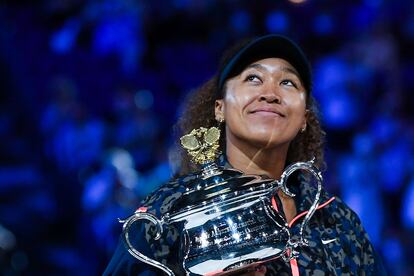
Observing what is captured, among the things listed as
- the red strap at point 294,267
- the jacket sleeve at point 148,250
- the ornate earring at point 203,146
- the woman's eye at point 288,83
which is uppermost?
the woman's eye at point 288,83

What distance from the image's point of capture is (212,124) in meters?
1.79

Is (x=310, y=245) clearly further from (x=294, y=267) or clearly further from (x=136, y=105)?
(x=136, y=105)

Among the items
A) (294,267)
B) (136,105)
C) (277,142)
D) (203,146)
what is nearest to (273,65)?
(277,142)

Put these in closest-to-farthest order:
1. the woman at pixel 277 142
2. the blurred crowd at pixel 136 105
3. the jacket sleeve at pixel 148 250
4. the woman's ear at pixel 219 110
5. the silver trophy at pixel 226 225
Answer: the silver trophy at pixel 226 225, the jacket sleeve at pixel 148 250, the woman at pixel 277 142, the woman's ear at pixel 219 110, the blurred crowd at pixel 136 105

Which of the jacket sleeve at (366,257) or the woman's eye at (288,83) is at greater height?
the woman's eye at (288,83)

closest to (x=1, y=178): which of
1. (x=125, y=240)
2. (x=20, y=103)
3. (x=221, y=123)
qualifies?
(x=20, y=103)

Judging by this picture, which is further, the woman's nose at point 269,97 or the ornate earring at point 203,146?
the woman's nose at point 269,97

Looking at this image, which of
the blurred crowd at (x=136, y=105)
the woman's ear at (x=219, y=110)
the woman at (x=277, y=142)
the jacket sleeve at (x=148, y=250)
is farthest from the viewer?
the blurred crowd at (x=136, y=105)

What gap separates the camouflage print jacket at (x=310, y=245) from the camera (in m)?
1.50

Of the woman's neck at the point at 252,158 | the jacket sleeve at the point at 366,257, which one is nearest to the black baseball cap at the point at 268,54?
the woman's neck at the point at 252,158

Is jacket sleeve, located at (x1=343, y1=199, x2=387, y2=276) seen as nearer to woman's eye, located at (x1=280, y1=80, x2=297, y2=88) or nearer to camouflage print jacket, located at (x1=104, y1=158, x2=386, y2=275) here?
camouflage print jacket, located at (x1=104, y1=158, x2=386, y2=275)

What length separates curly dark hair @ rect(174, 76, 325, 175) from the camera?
1783mm

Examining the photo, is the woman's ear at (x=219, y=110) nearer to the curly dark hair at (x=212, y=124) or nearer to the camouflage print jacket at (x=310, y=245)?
the curly dark hair at (x=212, y=124)

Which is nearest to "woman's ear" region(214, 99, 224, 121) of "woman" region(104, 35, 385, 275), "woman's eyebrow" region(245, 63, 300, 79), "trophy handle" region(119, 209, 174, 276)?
"woman" region(104, 35, 385, 275)
